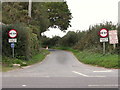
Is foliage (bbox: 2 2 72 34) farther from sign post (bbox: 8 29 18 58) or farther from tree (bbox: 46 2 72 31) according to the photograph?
sign post (bbox: 8 29 18 58)

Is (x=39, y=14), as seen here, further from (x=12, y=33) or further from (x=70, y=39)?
(x=12, y=33)

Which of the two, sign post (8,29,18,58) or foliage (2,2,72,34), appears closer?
sign post (8,29,18,58)

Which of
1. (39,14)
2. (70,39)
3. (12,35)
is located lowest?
(70,39)

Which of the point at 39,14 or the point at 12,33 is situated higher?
the point at 39,14

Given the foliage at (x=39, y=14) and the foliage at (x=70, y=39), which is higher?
the foliage at (x=39, y=14)

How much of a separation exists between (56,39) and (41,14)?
1214 inches

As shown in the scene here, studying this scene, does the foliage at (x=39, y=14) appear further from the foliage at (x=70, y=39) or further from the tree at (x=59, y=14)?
the foliage at (x=70, y=39)

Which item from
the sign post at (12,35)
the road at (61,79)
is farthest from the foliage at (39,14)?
the road at (61,79)

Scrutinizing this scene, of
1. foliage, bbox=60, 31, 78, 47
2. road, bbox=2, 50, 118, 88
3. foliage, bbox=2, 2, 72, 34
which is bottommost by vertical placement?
road, bbox=2, 50, 118, 88

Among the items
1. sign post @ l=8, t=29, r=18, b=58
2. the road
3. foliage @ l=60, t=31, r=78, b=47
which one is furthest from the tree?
the road

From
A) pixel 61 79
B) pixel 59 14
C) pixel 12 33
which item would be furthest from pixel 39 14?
pixel 61 79

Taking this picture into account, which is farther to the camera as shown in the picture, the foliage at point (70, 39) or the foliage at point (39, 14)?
the foliage at point (70, 39)

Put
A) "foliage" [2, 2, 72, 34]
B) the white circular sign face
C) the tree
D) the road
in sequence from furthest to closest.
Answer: the tree, "foliage" [2, 2, 72, 34], the white circular sign face, the road

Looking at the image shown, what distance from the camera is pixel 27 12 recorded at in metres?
38.1
